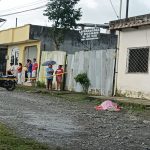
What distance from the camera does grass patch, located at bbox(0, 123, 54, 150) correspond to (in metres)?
8.37

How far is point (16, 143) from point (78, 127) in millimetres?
3367

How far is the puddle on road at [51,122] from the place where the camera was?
37.5 feet

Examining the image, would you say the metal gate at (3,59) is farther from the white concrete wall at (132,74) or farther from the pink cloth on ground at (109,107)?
the pink cloth on ground at (109,107)

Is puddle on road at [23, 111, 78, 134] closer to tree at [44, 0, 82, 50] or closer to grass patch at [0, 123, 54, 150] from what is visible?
grass patch at [0, 123, 54, 150]

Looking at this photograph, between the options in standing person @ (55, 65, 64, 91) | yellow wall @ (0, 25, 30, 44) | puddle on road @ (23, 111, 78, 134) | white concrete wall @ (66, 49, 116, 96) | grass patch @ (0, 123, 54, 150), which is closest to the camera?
grass patch @ (0, 123, 54, 150)

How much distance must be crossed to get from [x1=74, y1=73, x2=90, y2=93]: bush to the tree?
7918 millimetres

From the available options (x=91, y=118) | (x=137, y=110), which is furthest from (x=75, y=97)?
(x=91, y=118)

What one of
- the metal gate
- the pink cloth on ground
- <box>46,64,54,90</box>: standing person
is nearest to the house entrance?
the metal gate

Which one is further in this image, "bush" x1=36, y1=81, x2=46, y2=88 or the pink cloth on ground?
"bush" x1=36, y1=81, x2=46, y2=88

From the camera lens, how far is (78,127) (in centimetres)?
1195

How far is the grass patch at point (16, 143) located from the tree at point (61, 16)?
890 inches

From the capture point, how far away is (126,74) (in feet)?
72.7

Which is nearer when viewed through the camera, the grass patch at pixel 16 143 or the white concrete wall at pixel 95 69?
the grass patch at pixel 16 143

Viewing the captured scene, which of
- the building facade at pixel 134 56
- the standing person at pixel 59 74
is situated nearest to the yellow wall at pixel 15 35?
the standing person at pixel 59 74
